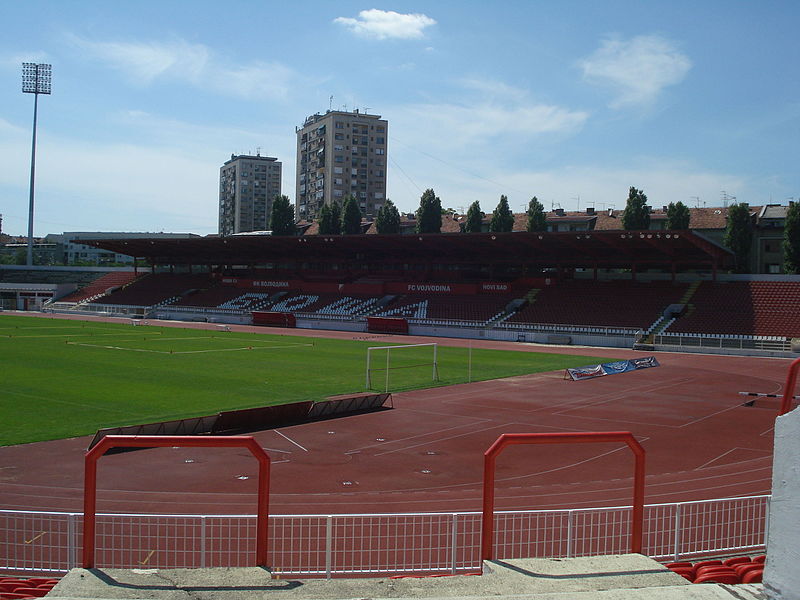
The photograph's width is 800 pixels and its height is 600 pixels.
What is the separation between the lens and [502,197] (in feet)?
277

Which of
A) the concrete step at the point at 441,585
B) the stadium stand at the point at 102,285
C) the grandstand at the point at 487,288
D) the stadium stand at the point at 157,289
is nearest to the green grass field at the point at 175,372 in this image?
the grandstand at the point at 487,288

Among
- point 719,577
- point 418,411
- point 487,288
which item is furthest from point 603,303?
point 719,577

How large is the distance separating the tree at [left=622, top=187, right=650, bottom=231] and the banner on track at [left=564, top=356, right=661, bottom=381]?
1489 inches

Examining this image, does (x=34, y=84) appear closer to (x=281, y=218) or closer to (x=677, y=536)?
(x=281, y=218)

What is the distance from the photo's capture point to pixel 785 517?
4.67m

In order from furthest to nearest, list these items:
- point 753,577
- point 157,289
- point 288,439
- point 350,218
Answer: point 350,218 → point 157,289 → point 288,439 → point 753,577

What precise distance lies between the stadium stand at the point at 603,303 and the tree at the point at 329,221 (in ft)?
128

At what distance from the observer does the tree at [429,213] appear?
88875 mm

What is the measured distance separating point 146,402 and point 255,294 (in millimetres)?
59220

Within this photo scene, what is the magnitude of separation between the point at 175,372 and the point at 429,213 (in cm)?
5980

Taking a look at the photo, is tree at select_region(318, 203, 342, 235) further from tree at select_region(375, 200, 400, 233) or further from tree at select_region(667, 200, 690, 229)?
tree at select_region(667, 200, 690, 229)

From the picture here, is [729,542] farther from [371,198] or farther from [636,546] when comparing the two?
[371,198]

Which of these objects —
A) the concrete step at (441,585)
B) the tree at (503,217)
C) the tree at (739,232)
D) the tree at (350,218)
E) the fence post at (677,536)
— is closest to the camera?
the concrete step at (441,585)

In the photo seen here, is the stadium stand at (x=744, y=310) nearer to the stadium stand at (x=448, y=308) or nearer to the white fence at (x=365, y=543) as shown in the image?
the stadium stand at (x=448, y=308)
